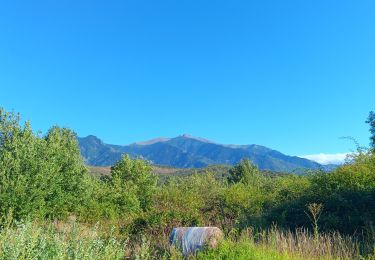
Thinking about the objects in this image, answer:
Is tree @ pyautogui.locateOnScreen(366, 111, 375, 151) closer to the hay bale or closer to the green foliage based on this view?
the hay bale

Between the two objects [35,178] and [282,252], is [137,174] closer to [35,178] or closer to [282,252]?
[35,178]

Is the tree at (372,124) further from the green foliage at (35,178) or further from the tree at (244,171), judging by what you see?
the tree at (244,171)

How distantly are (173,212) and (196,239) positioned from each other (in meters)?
10.4

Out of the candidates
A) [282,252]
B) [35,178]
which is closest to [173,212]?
[35,178]

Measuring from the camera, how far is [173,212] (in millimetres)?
21719

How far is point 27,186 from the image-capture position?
78.9ft

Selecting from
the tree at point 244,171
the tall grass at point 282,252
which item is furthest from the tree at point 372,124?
the tree at point 244,171

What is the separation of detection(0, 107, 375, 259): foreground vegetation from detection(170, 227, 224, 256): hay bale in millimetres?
408

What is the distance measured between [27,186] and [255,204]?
14.5 m

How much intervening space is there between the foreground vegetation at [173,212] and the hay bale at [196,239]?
1.34 feet

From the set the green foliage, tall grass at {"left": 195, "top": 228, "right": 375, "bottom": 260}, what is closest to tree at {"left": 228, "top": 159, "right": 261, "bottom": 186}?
Answer: the green foliage

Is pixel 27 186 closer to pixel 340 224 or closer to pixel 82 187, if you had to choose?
pixel 82 187

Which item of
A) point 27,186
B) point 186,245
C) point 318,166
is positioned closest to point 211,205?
point 318,166

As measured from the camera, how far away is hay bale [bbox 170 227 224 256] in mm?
11017
